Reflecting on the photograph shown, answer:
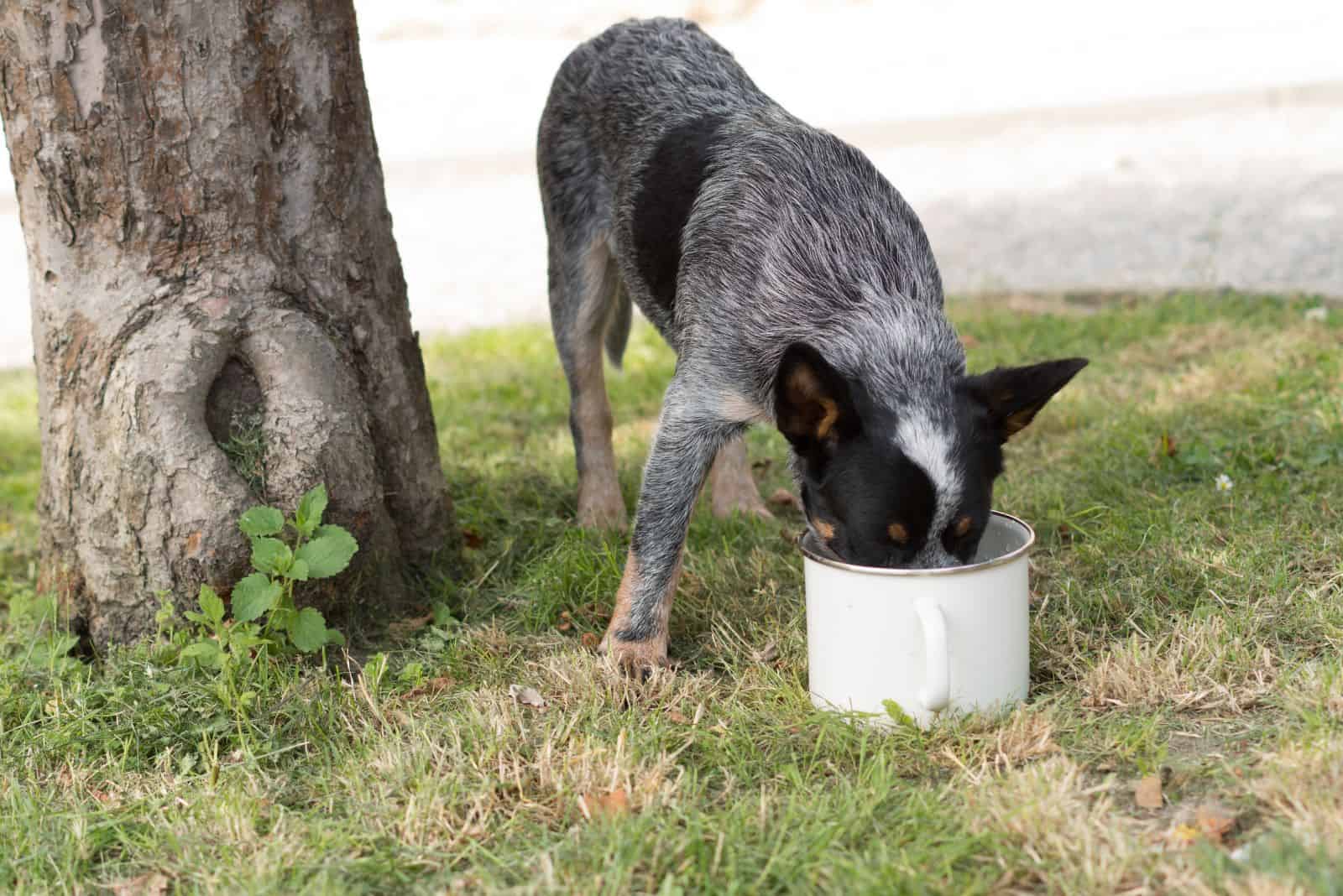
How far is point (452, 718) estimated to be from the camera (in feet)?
9.93

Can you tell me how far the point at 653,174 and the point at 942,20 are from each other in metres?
17.4

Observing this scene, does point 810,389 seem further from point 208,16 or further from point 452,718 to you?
point 208,16

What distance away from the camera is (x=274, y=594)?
321cm

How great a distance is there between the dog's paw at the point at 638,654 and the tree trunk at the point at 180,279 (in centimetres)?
79

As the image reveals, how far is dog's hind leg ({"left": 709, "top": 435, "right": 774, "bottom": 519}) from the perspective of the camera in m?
4.56

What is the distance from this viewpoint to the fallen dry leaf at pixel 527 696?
3.17 meters

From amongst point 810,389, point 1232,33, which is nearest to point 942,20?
point 1232,33

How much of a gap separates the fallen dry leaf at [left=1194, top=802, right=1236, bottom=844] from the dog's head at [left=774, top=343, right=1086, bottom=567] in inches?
29.2

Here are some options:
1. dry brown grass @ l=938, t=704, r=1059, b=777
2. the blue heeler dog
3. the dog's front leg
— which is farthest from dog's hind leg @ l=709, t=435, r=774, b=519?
dry brown grass @ l=938, t=704, r=1059, b=777

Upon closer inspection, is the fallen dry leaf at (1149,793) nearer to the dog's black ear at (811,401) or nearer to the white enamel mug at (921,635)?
the white enamel mug at (921,635)

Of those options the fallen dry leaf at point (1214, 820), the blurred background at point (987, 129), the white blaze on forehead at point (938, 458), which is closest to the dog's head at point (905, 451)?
the white blaze on forehead at point (938, 458)

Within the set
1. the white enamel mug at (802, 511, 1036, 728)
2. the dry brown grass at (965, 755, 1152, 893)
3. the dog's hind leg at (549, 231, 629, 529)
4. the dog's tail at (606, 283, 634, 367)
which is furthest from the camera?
the dog's tail at (606, 283, 634, 367)

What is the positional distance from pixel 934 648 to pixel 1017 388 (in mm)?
657

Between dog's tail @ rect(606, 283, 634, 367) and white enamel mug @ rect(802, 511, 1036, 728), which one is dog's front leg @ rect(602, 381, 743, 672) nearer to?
white enamel mug @ rect(802, 511, 1036, 728)
